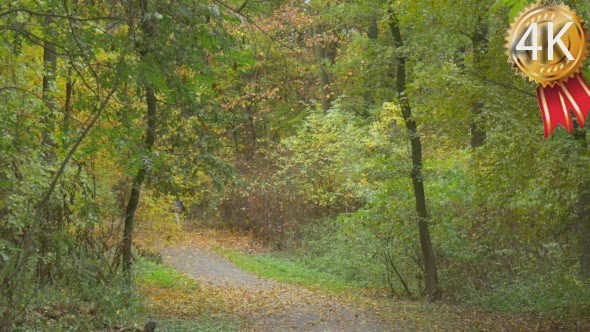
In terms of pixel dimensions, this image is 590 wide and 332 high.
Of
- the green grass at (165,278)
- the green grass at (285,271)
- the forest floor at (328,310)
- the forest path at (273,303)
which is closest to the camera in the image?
the forest floor at (328,310)

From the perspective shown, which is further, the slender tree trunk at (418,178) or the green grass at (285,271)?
the green grass at (285,271)

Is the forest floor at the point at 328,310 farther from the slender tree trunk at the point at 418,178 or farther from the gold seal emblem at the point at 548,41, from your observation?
the gold seal emblem at the point at 548,41

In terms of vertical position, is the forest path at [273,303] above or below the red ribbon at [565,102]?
below

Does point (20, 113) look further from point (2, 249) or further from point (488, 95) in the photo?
point (488, 95)

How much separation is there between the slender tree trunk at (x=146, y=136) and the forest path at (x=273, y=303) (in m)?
2.68

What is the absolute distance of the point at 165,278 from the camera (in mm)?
20469

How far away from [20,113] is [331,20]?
11.1m

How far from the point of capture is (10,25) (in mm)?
6773

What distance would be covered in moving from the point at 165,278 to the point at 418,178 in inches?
326

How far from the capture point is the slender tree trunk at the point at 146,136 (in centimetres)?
588

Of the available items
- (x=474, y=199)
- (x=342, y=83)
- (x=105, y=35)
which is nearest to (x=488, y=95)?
(x=474, y=199)

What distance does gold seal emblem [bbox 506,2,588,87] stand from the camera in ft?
22.7

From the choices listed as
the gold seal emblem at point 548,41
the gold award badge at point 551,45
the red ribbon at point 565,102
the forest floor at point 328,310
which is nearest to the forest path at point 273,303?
the forest floor at point 328,310

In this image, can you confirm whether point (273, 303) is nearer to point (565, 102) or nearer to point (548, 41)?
point (565, 102)
